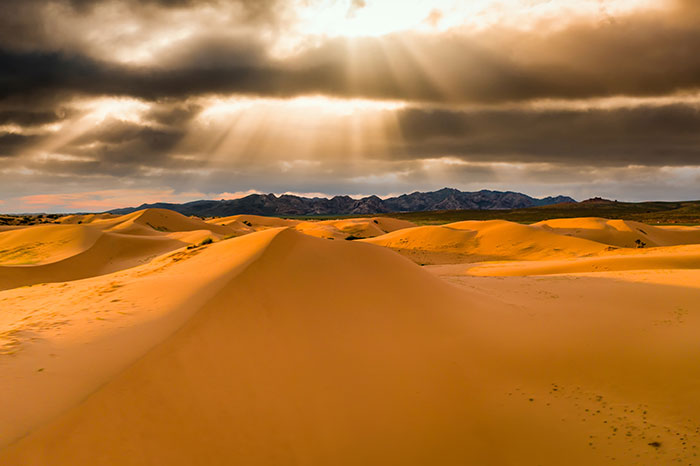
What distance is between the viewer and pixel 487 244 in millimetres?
39531

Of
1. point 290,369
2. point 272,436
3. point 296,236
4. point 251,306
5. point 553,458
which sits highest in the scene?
point 296,236

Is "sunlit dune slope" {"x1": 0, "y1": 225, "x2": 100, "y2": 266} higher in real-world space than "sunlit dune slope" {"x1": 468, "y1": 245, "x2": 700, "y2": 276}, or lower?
higher

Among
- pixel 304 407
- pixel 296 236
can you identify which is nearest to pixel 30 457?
pixel 304 407

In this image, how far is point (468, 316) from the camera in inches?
359

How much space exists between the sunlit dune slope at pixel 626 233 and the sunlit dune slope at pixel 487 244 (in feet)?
28.4

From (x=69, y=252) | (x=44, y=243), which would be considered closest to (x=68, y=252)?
(x=69, y=252)

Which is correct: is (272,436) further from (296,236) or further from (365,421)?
(296,236)

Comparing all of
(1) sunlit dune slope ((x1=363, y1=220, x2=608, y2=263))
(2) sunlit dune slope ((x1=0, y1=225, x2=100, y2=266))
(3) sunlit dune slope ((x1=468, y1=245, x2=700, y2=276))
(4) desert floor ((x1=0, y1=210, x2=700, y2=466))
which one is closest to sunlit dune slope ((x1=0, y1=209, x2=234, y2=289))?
(2) sunlit dune slope ((x1=0, y1=225, x2=100, y2=266))

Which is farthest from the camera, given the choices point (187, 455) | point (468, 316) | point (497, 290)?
point (497, 290)

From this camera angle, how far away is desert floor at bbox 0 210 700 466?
4402mm

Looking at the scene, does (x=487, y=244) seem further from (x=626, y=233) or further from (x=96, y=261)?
(x=96, y=261)

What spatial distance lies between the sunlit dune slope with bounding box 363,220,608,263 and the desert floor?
24.2 metres

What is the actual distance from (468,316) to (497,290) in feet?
17.5

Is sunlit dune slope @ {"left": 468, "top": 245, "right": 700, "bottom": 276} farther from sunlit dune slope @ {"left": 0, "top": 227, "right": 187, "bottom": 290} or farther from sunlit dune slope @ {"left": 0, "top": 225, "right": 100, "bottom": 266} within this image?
sunlit dune slope @ {"left": 0, "top": 225, "right": 100, "bottom": 266}
